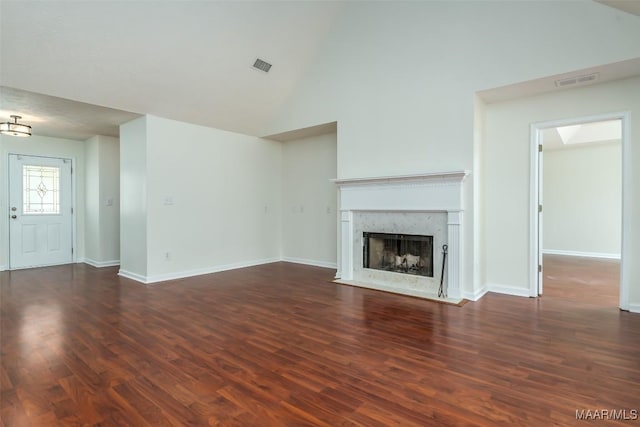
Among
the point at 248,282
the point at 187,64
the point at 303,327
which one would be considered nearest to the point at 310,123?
the point at 187,64

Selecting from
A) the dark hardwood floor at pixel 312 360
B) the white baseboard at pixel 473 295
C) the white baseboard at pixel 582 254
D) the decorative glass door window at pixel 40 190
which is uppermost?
the decorative glass door window at pixel 40 190

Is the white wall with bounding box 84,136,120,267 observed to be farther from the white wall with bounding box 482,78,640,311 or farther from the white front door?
the white wall with bounding box 482,78,640,311

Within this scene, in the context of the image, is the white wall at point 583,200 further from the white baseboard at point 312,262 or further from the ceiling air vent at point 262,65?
the ceiling air vent at point 262,65

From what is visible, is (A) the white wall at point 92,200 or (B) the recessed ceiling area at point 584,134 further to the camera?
(B) the recessed ceiling area at point 584,134

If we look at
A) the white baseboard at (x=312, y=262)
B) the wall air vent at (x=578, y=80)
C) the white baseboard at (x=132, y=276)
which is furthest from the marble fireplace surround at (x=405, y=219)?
the white baseboard at (x=132, y=276)

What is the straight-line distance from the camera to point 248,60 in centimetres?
493

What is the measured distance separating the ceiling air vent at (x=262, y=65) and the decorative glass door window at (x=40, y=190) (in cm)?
479

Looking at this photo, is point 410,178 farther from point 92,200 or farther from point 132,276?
point 92,200

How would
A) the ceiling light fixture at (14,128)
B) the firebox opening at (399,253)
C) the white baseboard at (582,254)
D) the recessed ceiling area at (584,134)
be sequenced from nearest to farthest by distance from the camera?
the firebox opening at (399,253) < the ceiling light fixture at (14,128) < the recessed ceiling area at (584,134) < the white baseboard at (582,254)

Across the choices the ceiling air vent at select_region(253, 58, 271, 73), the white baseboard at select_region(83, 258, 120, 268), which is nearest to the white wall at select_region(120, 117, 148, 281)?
the white baseboard at select_region(83, 258, 120, 268)

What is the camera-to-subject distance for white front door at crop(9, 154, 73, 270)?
6172mm

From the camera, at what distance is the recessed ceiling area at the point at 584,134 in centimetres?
676

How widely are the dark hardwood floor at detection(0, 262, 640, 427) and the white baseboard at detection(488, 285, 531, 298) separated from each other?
18 centimetres

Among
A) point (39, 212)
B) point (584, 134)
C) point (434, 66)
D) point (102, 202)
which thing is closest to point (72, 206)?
point (39, 212)
